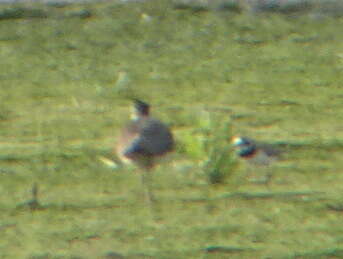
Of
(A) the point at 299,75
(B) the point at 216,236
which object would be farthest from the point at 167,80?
(B) the point at 216,236

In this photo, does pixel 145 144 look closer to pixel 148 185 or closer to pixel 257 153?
pixel 148 185

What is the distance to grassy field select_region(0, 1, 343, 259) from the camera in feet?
23.8

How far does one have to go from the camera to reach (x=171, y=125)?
978 cm

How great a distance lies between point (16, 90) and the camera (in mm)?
10609

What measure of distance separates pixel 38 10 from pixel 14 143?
130 inches

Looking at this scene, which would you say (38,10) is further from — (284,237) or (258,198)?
(284,237)

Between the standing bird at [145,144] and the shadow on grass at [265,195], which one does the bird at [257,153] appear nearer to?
the shadow on grass at [265,195]

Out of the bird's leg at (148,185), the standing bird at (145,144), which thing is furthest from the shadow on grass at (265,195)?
the standing bird at (145,144)

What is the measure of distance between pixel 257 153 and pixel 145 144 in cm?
93

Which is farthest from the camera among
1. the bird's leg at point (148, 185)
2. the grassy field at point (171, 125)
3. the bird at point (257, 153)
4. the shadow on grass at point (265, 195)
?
the bird at point (257, 153)

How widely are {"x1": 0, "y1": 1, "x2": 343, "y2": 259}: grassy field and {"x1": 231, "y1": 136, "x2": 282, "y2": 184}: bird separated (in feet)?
0.38

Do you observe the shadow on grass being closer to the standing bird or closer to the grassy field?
the grassy field

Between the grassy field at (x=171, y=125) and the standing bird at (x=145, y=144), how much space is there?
230 millimetres

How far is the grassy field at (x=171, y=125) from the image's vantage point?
23.8 feet
